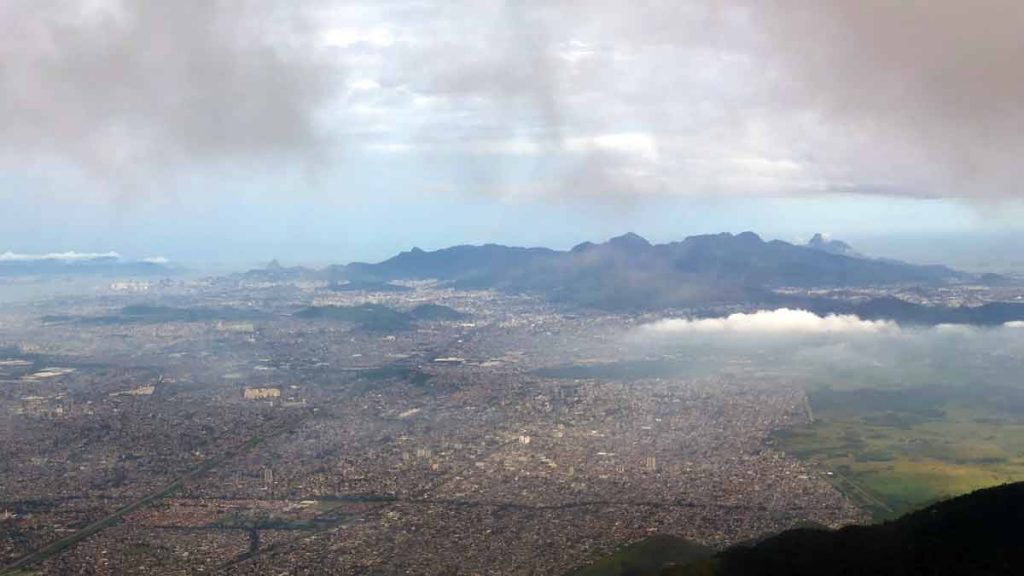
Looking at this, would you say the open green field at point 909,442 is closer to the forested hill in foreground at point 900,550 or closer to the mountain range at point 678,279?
the forested hill in foreground at point 900,550

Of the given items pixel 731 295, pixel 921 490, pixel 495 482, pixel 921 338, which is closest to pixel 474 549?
pixel 495 482

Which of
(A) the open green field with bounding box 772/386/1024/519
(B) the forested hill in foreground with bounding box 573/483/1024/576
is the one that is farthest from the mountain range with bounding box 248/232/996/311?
(B) the forested hill in foreground with bounding box 573/483/1024/576

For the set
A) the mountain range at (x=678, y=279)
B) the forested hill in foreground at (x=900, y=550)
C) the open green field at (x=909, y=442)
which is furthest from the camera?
the mountain range at (x=678, y=279)

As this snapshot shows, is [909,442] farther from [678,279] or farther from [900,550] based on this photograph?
[678,279]

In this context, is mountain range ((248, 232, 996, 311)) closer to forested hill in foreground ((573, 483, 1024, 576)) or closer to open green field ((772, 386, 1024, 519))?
open green field ((772, 386, 1024, 519))

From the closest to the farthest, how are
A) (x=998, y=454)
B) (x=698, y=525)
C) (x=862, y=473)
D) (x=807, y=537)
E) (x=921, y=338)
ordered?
1. (x=807, y=537)
2. (x=698, y=525)
3. (x=862, y=473)
4. (x=998, y=454)
5. (x=921, y=338)

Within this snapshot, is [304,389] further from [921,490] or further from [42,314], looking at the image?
[42,314]

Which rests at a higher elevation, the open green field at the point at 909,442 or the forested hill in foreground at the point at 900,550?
the forested hill in foreground at the point at 900,550

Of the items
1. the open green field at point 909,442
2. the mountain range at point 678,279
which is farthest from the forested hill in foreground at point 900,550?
the mountain range at point 678,279

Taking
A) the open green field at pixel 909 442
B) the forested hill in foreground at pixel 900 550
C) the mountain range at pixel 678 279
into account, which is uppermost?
the mountain range at pixel 678 279
